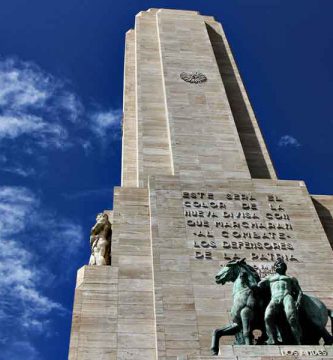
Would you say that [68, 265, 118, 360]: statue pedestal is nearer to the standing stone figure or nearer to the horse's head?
the standing stone figure

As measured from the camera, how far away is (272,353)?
13.1 metres

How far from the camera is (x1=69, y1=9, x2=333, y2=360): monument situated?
14609 mm

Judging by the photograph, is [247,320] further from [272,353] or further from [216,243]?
[216,243]

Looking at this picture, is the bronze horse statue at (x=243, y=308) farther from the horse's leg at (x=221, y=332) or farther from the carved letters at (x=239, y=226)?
the carved letters at (x=239, y=226)

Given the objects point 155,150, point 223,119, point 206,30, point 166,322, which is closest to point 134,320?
point 166,322

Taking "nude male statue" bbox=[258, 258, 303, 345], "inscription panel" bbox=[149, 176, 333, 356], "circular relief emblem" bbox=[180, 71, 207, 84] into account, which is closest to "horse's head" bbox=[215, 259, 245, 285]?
"nude male statue" bbox=[258, 258, 303, 345]

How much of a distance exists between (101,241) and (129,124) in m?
8.74

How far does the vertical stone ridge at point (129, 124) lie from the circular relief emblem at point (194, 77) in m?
2.79

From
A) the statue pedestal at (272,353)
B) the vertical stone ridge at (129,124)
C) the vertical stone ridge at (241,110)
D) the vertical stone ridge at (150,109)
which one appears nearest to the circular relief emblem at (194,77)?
the vertical stone ridge at (150,109)

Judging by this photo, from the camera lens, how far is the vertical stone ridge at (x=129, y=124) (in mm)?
24297

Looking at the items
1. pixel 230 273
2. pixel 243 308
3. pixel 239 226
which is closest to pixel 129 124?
pixel 239 226

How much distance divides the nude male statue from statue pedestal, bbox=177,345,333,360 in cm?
58

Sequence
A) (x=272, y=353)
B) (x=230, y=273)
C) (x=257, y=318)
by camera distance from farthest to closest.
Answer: (x=230, y=273), (x=257, y=318), (x=272, y=353)

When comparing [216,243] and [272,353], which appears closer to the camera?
[272,353]
